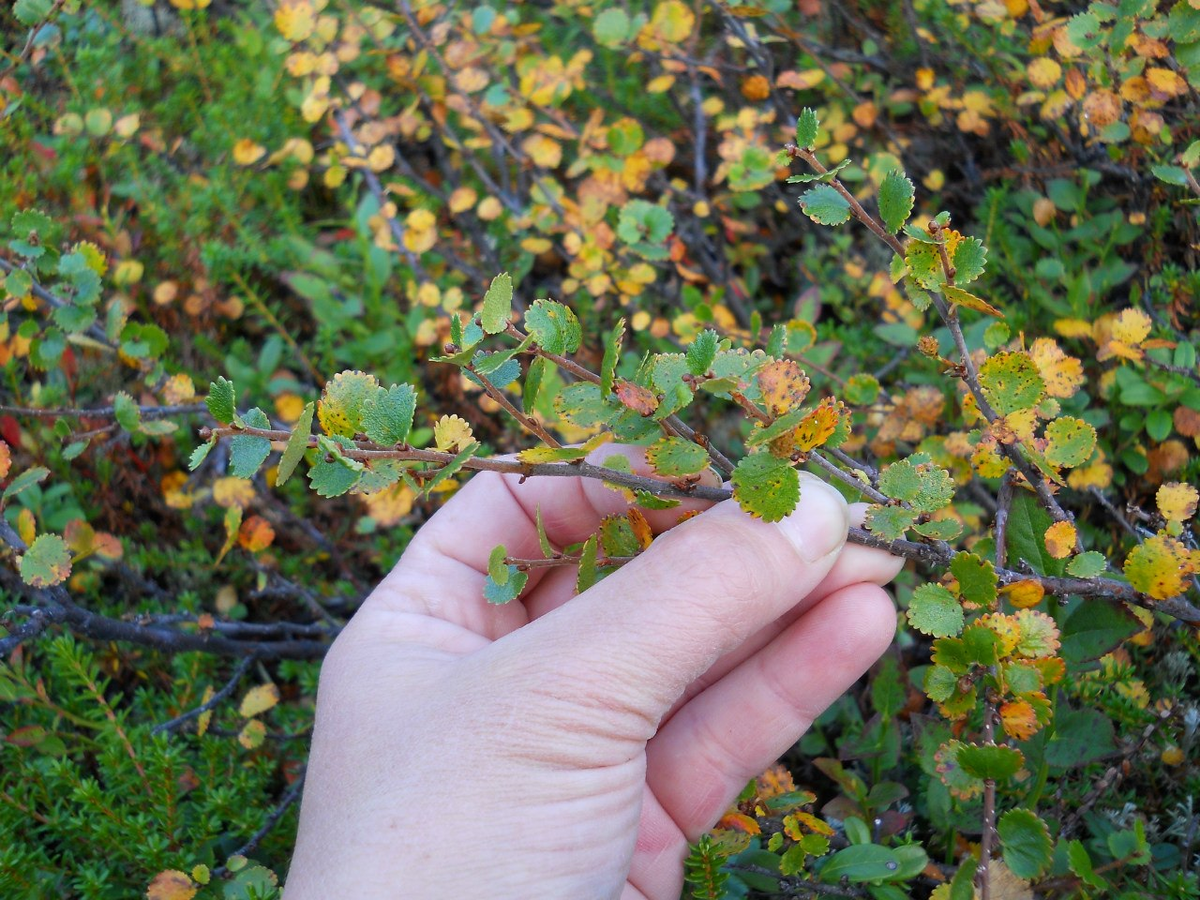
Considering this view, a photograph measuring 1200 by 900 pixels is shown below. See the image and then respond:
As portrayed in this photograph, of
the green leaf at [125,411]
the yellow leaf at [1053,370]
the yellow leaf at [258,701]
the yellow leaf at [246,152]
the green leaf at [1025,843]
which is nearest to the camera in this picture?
the green leaf at [1025,843]

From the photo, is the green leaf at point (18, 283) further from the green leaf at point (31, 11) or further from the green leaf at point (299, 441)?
the green leaf at point (299, 441)

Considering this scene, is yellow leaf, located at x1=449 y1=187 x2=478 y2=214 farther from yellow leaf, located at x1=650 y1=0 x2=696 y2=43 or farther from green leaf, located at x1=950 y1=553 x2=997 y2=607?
green leaf, located at x1=950 y1=553 x2=997 y2=607

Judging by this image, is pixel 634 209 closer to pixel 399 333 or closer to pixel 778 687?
pixel 399 333

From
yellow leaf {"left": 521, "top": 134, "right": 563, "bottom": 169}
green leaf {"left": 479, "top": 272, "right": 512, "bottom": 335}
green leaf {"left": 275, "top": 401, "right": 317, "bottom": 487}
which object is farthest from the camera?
yellow leaf {"left": 521, "top": 134, "right": 563, "bottom": 169}

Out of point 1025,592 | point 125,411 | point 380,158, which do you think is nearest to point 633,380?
point 1025,592

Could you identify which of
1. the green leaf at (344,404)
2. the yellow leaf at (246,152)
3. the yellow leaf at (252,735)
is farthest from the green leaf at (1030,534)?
the yellow leaf at (246,152)

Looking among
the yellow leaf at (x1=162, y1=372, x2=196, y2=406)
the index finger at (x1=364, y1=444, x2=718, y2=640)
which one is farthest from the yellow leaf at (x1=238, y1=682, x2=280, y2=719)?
the yellow leaf at (x1=162, y1=372, x2=196, y2=406)

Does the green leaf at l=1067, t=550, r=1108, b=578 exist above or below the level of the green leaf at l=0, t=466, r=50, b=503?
below
